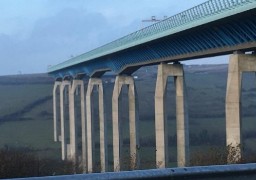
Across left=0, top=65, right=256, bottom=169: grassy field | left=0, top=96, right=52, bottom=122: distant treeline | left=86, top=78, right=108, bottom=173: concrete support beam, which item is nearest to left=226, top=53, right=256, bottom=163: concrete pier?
left=0, top=65, right=256, bottom=169: grassy field

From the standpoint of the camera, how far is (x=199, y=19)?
21.8 metres

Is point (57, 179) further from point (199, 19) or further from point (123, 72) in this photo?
point (123, 72)

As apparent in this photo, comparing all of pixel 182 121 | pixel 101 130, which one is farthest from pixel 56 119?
pixel 182 121

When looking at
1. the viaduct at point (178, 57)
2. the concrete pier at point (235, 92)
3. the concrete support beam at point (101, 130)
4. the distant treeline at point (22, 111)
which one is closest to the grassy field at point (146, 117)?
the distant treeline at point (22, 111)

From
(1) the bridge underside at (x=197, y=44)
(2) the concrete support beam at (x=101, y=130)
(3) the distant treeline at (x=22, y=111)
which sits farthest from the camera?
(3) the distant treeline at (x=22, y=111)

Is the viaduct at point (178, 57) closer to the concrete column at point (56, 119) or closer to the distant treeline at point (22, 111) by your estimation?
the concrete column at point (56, 119)

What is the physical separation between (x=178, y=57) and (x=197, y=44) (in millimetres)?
2645

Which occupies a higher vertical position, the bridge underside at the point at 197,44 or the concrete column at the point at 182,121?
the bridge underside at the point at 197,44

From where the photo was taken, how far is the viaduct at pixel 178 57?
19953 millimetres

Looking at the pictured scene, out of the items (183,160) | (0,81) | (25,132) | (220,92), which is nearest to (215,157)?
(183,160)

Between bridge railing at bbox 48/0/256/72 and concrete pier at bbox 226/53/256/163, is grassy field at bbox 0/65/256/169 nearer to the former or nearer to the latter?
bridge railing at bbox 48/0/256/72

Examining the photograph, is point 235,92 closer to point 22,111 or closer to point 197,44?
point 197,44

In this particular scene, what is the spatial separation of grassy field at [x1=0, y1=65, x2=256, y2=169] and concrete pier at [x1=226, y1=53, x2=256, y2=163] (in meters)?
22.0

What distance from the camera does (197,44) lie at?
953 inches
